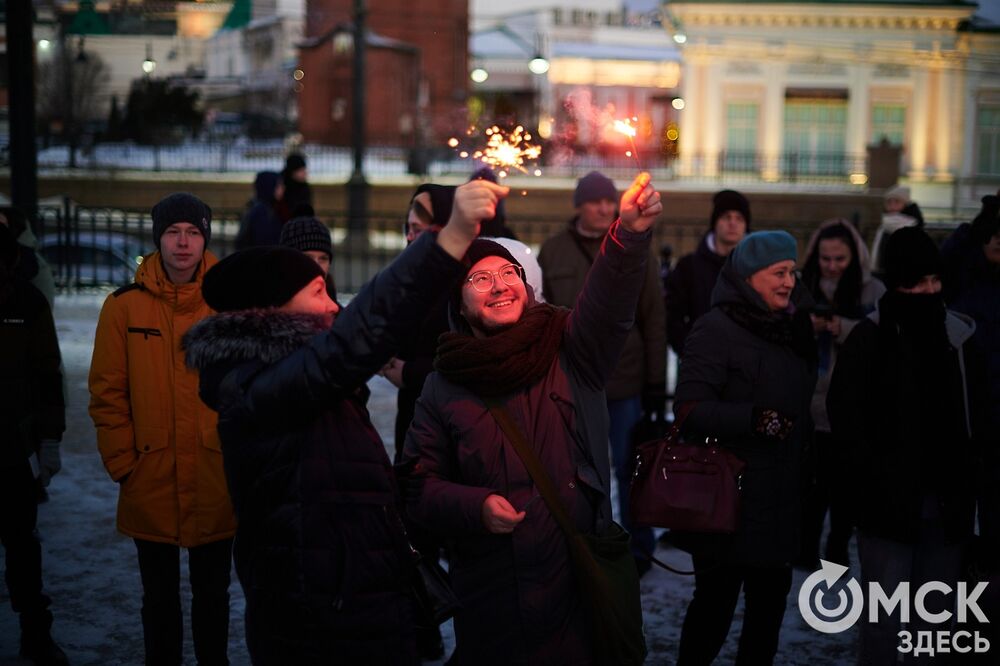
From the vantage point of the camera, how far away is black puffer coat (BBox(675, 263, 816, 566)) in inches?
186

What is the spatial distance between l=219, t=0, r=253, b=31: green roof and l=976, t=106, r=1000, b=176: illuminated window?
986 inches

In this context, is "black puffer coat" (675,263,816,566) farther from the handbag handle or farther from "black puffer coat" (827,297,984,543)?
the handbag handle

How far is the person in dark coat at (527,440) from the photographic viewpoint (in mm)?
3539

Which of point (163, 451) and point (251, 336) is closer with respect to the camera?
point (251, 336)

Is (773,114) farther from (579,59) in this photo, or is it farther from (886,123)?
(579,59)

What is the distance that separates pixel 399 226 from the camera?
26547 mm

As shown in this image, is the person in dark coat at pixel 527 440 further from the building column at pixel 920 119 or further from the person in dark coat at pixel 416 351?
the building column at pixel 920 119

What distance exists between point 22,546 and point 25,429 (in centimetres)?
53

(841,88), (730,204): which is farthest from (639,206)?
(841,88)

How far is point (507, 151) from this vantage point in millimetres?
3602

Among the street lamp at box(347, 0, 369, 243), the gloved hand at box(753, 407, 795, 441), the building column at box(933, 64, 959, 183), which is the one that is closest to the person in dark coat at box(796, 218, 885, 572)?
the gloved hand at box(753, 407, 795, 441)

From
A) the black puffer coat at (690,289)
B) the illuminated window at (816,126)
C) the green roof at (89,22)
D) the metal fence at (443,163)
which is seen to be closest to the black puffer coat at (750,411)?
the black puffer coat at (690,289)

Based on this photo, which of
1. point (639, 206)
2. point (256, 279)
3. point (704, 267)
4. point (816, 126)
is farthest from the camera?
point (816, 126)

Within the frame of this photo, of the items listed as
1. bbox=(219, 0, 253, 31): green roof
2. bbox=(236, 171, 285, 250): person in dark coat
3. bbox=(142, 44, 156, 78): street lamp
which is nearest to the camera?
bbox=(236, 171, 285, 250): person in dark coat
